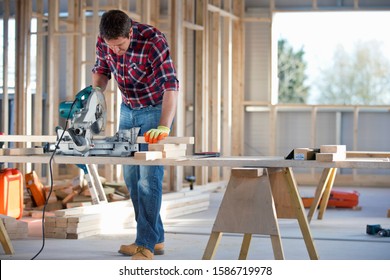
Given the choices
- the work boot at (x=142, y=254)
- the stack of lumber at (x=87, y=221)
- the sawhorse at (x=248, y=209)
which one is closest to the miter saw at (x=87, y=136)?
the sawhorse at (x=248, y=209)

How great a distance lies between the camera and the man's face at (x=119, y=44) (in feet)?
14.6

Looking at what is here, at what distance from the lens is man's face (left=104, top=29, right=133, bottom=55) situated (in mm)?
4443

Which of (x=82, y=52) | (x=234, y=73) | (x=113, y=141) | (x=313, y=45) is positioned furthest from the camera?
(x=313, y=45)

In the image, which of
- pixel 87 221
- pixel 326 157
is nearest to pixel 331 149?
pixel 326 157

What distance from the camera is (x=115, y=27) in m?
4.35

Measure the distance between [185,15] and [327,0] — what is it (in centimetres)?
304

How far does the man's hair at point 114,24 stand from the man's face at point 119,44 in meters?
0.05

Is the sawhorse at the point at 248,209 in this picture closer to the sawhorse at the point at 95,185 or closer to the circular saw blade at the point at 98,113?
the circular saw blade at the point at 98,113

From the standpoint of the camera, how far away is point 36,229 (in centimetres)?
667

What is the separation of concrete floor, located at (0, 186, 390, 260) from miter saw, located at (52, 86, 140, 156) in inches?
41.6

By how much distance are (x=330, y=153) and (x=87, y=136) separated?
52.4 inches

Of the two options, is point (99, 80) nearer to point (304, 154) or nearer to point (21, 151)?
point (21, 151)
